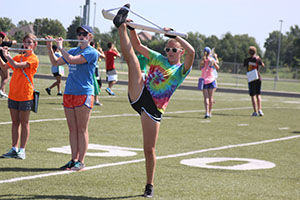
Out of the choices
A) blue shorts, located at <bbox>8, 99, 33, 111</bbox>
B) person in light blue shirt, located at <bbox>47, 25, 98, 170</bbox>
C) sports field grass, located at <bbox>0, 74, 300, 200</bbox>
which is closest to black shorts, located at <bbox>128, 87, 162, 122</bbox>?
sports field grass, located at <bbox>0, 74, 300, 200</bbox>

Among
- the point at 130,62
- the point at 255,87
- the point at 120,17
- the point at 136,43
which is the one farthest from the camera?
the point at 255,87

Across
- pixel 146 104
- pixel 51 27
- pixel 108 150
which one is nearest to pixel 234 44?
pixel 51 27

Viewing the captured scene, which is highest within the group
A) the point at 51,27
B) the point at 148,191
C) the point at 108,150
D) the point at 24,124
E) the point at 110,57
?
the point at 51,27

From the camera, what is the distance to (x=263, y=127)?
15.4 metres

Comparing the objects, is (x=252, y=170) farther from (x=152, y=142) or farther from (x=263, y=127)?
(x=263, y=127)

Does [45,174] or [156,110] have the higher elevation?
[156,110]

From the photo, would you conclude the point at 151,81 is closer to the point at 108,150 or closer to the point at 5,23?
the point at 108,150

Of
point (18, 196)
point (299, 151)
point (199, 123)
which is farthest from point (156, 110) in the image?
point (199, 123)

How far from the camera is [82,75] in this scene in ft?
26.6

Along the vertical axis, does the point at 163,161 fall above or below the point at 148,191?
below

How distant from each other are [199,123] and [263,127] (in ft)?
5.46

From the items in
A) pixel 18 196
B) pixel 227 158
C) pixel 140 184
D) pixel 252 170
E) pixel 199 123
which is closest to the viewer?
pixel 18 196

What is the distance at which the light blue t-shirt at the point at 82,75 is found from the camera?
317 inches

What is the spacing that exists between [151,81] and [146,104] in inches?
11.8
